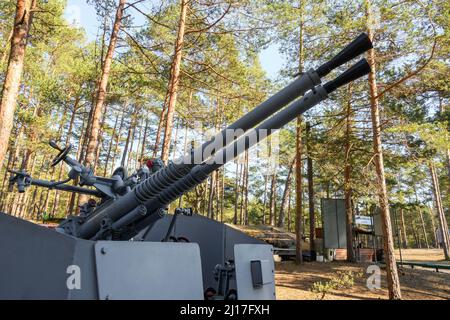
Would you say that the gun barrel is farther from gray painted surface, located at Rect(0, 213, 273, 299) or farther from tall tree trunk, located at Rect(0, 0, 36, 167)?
tall tree trunk, located at Rect(0, 0, 36, 167)

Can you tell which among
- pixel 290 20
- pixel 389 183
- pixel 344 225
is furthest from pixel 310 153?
pixel 389 183

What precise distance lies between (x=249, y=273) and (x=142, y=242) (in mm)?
1135

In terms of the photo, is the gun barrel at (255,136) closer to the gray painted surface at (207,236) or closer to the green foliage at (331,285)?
the gray painted surface at (207,236)

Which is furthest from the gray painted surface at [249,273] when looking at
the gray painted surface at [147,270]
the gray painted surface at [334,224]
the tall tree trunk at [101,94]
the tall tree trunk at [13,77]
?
the gray painted surface at [334,224]

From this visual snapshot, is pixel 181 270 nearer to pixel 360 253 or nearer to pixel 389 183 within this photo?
pixel 360 253

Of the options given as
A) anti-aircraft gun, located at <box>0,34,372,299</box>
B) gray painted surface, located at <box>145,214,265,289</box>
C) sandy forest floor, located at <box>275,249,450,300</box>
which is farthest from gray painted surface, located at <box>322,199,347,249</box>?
anti-aircraft gun, located at <box>0,34,372,299</box>

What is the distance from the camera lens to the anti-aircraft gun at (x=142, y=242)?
7.60 ft

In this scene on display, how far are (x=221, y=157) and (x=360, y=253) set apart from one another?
19.6 m

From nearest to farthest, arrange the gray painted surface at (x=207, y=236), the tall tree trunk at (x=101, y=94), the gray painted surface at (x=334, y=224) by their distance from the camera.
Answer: the gray painted surface at (x=207, y=236) < the tall tree trunk at (x=101, y=94) < the gray painted surface at (x=334, y=224)

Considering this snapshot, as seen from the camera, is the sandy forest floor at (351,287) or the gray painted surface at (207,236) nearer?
the gray painted surface at (207,236)

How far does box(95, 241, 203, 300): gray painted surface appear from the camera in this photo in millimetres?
2355

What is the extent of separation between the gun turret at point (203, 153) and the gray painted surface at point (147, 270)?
65 cm

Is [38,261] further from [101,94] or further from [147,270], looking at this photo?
[101,94]

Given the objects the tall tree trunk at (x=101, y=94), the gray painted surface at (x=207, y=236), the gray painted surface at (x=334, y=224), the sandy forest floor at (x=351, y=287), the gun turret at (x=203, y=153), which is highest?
the tall tree trunk at (x=101, y=94)
